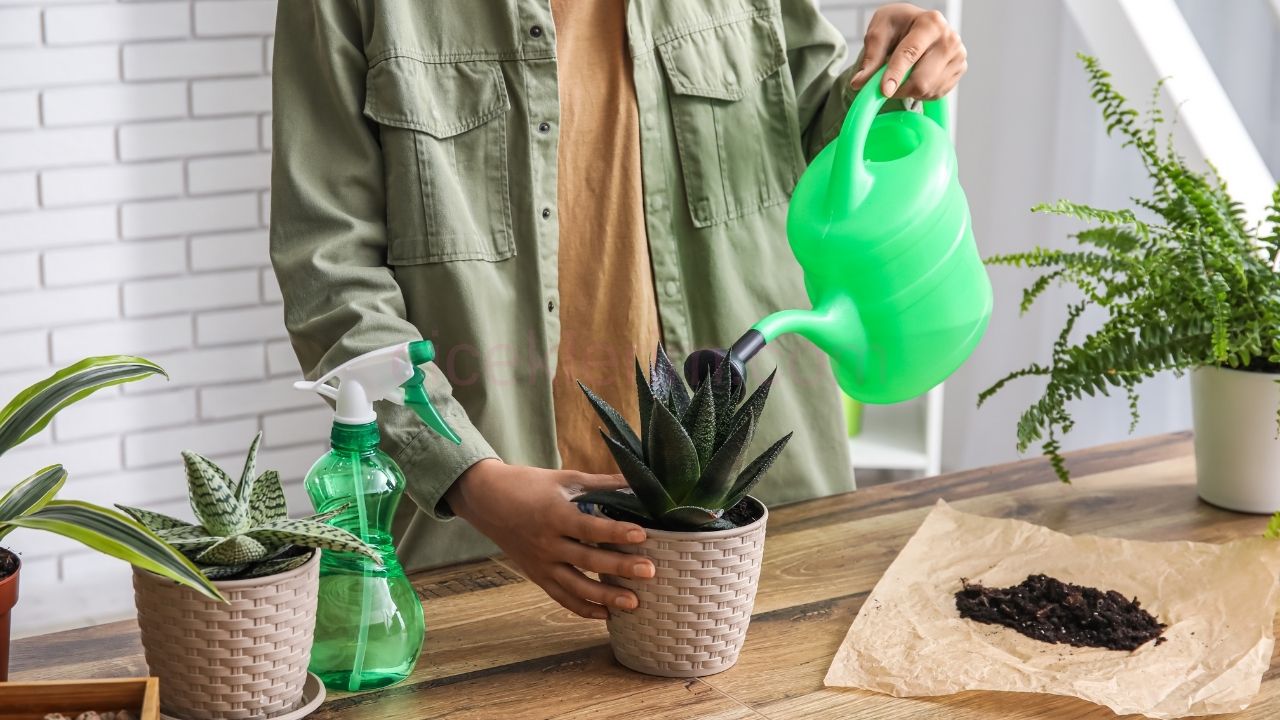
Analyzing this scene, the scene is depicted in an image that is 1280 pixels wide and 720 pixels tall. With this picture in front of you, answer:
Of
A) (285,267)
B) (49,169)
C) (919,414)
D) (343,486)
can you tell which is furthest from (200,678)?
(919,414)

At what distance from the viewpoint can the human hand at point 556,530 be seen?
1.00 metres

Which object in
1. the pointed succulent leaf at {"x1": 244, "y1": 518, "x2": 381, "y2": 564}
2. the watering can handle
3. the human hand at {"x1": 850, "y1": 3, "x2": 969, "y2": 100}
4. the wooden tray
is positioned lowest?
the wooden tray

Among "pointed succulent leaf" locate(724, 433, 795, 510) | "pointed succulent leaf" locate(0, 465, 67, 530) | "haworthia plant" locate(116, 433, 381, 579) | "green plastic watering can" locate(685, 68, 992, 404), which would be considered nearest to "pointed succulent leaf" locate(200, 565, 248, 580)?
"haworthia plant" locate(116, 433, 381, 579)

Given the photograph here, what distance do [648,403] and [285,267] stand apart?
48 centimetres

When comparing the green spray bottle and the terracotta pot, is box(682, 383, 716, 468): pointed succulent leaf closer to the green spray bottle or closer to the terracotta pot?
the green spray bottle

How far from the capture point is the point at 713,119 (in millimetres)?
1561

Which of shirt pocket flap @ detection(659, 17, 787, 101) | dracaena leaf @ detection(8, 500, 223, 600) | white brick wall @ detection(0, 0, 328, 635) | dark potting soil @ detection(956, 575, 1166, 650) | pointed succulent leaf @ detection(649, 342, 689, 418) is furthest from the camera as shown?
white brick wall @ detection(0, 0, 328, 635)

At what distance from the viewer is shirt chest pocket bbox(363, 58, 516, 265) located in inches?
52.3

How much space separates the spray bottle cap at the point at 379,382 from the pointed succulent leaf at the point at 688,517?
0.18 metres

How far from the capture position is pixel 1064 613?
115 centimetres

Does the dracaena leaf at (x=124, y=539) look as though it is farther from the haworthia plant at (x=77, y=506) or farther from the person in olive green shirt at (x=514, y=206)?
the person in olive green shirt at (x=514, y=206)

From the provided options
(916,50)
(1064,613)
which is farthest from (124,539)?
(916,50)

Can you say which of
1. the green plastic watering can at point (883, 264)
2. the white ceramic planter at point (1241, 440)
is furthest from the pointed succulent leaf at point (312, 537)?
the white ceramic planter at point (1241, 440)

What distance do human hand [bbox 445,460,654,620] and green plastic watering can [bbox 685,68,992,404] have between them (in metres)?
0.22
